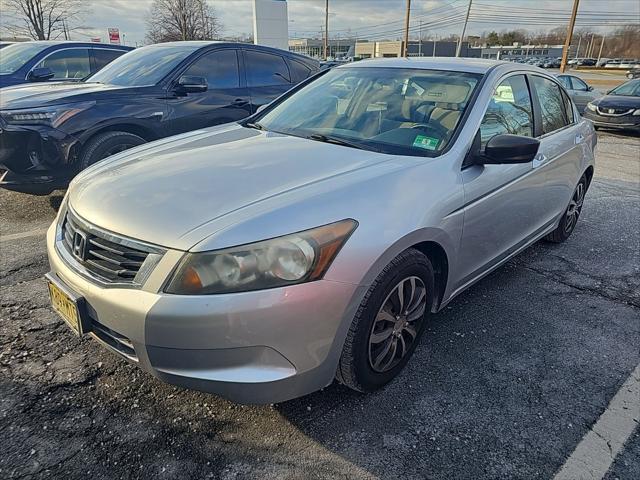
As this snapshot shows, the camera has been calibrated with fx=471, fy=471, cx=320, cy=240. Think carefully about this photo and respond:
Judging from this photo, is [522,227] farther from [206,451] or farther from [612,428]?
[206,451]

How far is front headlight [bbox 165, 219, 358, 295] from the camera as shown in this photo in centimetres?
175

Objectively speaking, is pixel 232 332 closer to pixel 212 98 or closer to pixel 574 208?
pixel 574 208

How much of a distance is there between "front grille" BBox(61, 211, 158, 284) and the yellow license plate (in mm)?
165

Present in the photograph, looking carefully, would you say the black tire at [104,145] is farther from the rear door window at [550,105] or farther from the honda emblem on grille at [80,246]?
the rear door window at [550,105]

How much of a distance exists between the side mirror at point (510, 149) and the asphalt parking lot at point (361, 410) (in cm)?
112

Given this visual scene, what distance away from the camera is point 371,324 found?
6.97ft

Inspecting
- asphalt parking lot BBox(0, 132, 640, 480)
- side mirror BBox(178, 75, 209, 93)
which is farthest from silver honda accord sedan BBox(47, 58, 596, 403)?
side mirror BBox(178, 75, 209, 93)

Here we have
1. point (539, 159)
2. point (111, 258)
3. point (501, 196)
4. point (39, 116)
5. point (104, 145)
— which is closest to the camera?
point (111, 258)

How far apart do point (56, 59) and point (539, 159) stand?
7.74 metres

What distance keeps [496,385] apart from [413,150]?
134 centimetres

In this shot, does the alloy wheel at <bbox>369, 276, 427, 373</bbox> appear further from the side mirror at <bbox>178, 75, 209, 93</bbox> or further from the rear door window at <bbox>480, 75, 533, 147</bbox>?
the side mirror at <bbox>178, 75, 209, 93</bbox>

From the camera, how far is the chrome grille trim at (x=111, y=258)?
5.98ft

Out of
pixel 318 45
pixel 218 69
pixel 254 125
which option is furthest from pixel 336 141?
pixel 318 45

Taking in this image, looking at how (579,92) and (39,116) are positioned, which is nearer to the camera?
(39,116)
